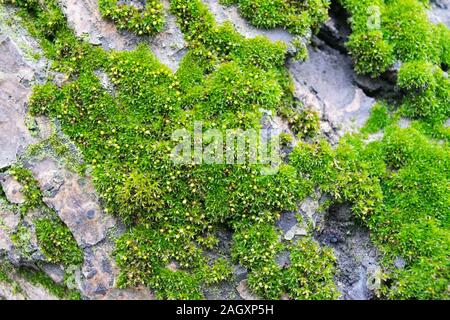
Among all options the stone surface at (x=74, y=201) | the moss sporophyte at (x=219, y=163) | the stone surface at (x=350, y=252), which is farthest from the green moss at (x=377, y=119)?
the stone surface at (x=74, y=201)

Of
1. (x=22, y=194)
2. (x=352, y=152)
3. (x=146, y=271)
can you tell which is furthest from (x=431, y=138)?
(x=22, y=194)

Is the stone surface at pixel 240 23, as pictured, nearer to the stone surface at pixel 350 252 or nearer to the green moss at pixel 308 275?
the stone surface at pixel 350 252

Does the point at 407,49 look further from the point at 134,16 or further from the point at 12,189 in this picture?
the point at 12,189

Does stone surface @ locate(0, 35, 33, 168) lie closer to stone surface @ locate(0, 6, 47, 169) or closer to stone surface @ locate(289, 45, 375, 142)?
stone surface @ locate(0, 6, 47, 169)

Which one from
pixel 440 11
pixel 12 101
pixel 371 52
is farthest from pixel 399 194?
pixel 12 101

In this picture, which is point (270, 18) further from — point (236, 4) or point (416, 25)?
point (416, 25)

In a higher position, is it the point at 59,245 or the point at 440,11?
the point at 440,11

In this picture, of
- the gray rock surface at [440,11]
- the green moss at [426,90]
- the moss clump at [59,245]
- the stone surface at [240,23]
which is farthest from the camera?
the gray rock surface at [440,11]
